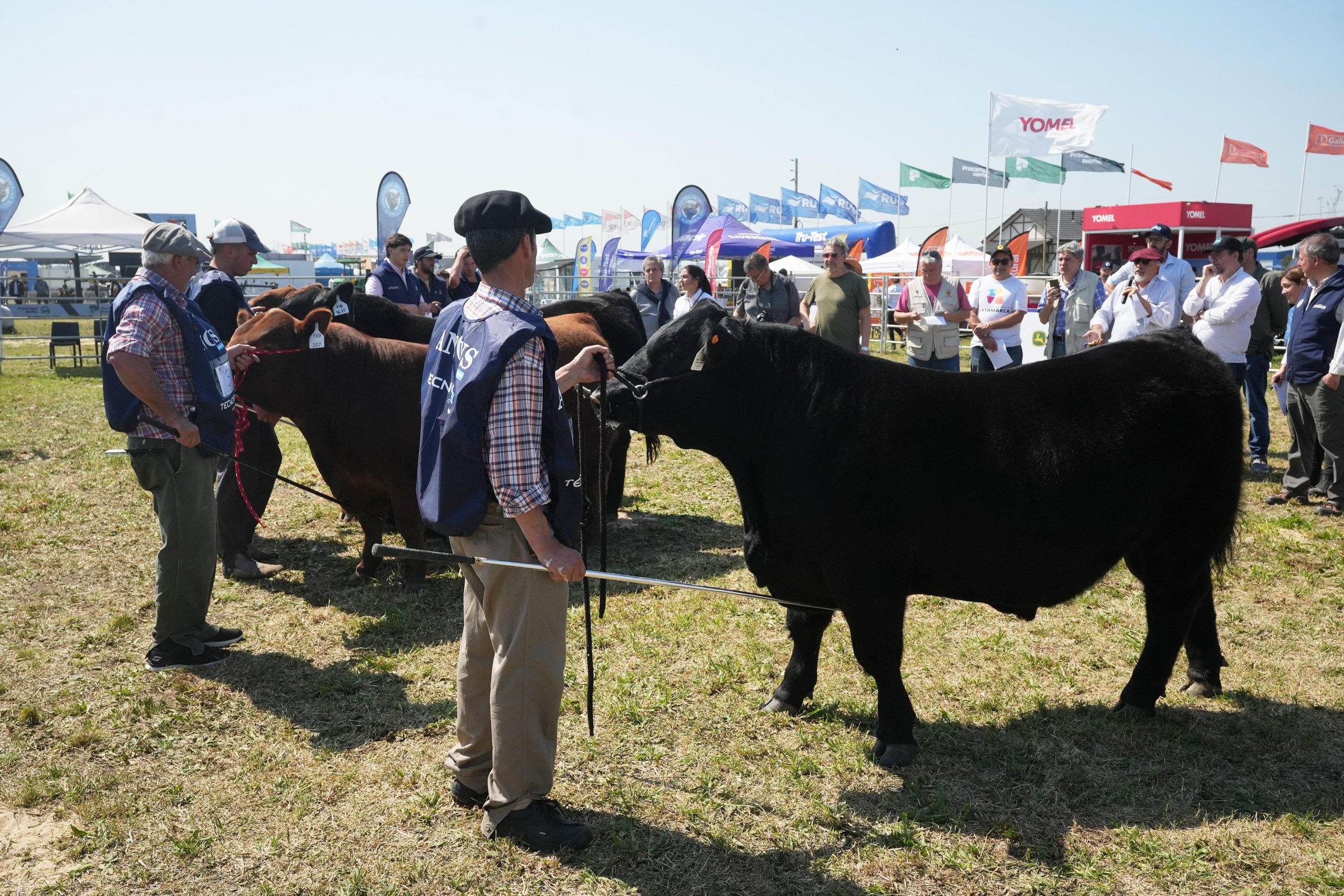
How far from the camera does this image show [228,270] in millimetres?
5957

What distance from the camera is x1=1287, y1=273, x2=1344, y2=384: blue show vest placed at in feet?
22.7

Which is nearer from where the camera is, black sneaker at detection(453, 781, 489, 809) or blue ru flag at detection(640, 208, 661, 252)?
black sneaker at detection(453, 781, 489, 809)

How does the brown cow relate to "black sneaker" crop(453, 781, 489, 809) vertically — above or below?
above

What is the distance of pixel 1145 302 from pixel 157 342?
751 centimetres

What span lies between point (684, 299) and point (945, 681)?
702cm

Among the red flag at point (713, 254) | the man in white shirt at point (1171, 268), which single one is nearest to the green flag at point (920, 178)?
the red flag at point (713, 254)

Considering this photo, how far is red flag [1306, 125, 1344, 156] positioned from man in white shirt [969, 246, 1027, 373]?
869 inches

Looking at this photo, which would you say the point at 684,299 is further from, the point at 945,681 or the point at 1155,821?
the point at 1155,821

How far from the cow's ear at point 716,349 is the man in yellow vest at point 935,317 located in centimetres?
511

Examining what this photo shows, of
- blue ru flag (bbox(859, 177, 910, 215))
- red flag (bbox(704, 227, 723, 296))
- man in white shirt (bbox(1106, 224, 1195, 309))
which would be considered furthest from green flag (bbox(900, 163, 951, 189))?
man in white shirt (bbox(1106, 224, 1195, 309))

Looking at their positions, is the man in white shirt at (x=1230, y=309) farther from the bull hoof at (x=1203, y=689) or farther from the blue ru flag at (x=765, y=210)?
the blue ru flag at (x=765, y=210)

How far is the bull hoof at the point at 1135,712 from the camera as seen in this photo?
13.0ft

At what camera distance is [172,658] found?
4.62 metres

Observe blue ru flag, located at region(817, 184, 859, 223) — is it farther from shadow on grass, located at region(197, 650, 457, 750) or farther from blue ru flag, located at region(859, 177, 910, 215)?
shadow on grass, located at region(197, 650, 457, 750)
